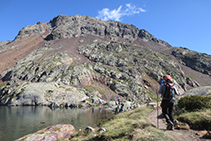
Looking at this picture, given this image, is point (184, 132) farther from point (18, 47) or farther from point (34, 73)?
point (18, 47)

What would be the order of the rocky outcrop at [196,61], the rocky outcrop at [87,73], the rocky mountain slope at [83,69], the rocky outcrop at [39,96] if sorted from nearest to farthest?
1. the rocky outcrop at [39,96]
2. the rocky outcrop at [87,73]
3. the rocky mountain slope at [83,69]
4. the rocky outcrop at [196,61]

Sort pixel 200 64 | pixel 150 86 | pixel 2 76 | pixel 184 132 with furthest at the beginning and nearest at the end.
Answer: pixel 200 64 → pixel 150 86 → pixel 2 76 → pixel 184 132

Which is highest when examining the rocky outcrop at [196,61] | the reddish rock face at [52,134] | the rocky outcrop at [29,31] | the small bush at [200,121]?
the rocky outcrop at [29,31]

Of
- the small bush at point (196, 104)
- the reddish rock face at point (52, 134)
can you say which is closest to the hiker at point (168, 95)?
the small bush at point (196, 104)

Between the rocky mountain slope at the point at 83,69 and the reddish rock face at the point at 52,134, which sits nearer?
the reddish rock face at the point at 52,134

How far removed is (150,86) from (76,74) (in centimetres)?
6102

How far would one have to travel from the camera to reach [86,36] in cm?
16125

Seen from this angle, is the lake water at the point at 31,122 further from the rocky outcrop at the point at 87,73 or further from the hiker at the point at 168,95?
the rocky outcrop at the point at 87,73

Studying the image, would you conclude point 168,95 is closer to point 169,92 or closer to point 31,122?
point 169,92

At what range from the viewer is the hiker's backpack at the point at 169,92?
845 centimetres

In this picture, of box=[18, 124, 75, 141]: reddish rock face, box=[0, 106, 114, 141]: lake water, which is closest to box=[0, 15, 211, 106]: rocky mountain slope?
box=[0, 106, 114, 141]: lake water

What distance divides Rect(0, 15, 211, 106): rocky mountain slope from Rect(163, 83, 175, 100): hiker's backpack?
173ft

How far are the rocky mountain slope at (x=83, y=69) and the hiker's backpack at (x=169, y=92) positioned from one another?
52.8 m

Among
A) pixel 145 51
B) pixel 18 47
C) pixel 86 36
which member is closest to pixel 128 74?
pixel 145 51
